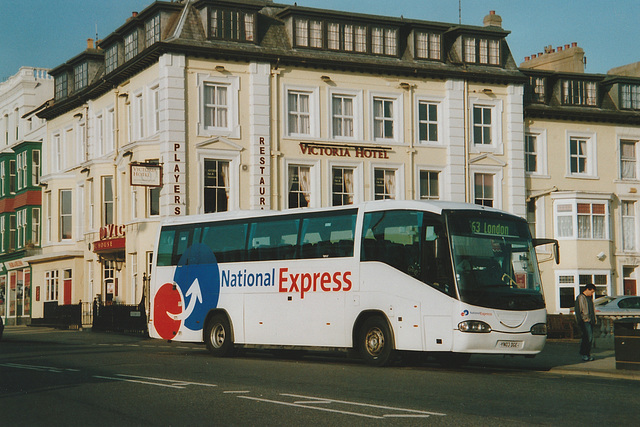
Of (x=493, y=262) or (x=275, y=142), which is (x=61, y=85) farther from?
(x=493, y=262)

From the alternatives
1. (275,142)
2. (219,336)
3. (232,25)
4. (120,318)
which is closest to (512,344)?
(219,336)

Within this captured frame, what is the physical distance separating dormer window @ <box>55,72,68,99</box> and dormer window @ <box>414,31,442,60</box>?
1946 cm

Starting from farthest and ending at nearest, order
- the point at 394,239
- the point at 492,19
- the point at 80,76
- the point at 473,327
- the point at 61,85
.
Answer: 1. the point at 61,85
2. the point at 80,76
3. the point at 492,19
4. the point at 394,239
5. the point at 473,327

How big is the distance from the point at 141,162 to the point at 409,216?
20.4 m

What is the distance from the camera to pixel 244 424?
1025 cm

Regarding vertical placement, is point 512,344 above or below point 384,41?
below

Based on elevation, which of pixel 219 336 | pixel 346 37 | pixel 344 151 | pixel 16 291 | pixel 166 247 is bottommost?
pixel 16 291

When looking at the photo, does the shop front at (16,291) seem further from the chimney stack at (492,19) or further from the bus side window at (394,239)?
the bus side window at (394,239)

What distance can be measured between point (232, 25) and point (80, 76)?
1282cm

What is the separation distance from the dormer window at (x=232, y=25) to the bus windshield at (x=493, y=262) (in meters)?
21.1

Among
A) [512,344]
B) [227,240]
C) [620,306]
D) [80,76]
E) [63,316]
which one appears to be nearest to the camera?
[512,344]

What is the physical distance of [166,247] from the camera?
2416 cm

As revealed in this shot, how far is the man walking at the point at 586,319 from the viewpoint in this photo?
20.2 m

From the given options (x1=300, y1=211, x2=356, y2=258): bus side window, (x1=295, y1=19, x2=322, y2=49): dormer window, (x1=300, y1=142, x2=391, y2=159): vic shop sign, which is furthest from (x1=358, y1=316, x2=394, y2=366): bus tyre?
(x1=295, y1=19, x2=322, y2=49): dormer window
